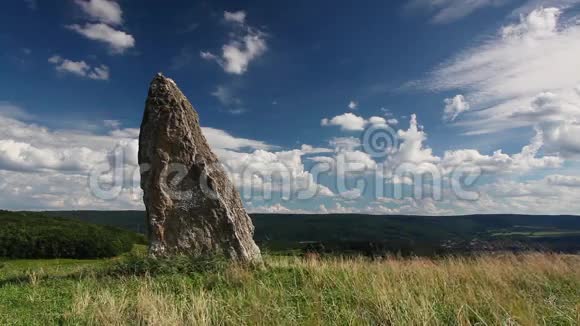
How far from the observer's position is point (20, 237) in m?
36.8

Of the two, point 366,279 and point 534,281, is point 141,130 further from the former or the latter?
point 534,281

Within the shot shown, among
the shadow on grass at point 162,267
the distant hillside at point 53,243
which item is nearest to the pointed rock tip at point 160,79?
the shadow on grass at point 162,267

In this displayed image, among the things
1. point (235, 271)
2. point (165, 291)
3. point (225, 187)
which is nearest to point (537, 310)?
point (235, 271)

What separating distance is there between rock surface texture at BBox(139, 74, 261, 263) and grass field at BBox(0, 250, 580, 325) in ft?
5.99

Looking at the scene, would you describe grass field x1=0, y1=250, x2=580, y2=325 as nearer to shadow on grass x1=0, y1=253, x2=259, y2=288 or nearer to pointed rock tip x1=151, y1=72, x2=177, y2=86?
shadow on grass x1=0, y1=253, x2=259, y2=288

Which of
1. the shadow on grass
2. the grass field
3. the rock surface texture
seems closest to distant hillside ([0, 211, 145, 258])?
the grass field

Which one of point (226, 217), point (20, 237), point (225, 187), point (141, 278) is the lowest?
point (20, 237)

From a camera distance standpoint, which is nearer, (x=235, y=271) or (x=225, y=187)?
(x=235, y=271)

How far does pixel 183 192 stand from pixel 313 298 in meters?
7.49

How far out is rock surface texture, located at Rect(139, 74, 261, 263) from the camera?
46.3ft

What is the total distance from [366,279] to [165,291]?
4961mm

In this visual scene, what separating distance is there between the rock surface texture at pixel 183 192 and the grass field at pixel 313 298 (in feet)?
5.99

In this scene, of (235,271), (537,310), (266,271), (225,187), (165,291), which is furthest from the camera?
(225,187)

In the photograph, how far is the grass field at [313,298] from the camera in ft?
22.3
